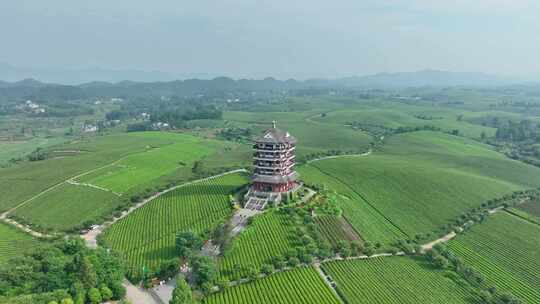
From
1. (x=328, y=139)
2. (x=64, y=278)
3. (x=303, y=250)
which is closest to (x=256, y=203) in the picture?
(x=303, y=250)

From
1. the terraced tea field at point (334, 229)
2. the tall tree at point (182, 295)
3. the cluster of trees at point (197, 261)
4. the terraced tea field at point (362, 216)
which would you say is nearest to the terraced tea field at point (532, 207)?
the terraced tea field at point (362, 216)

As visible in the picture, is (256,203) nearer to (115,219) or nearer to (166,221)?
(166,221)

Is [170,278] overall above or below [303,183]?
below

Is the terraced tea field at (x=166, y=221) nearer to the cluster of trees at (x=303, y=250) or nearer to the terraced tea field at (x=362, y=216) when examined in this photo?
the cluster of trees at (x=303, y=250)

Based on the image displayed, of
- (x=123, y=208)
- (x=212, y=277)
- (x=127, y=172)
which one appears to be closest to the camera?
(x=212, y=277)

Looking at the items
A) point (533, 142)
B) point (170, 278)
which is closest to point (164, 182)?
point (170, 278)

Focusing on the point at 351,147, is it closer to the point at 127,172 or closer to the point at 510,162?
the point at 510,162
